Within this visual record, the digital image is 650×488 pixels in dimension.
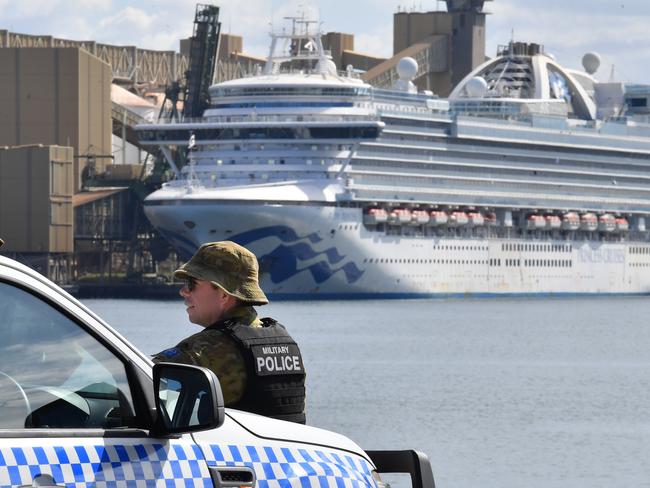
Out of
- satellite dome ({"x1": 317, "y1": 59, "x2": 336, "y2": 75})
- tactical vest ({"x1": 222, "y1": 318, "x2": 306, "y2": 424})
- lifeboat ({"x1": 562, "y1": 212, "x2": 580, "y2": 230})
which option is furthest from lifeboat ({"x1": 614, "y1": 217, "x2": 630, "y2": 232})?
tactical vest ({"x1": 222, "y1": 318, "x2": 306, "y2": 424})

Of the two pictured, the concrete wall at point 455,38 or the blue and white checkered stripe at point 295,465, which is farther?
the concrete wall at point 455,38

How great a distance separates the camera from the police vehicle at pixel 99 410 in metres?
4.68

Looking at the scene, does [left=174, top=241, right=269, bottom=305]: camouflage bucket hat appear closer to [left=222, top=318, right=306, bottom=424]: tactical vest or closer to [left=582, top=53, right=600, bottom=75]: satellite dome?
[left=222, top=318, right=306, bottom=424]: tactical vest

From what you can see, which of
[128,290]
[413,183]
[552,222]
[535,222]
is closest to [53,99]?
[128,290]

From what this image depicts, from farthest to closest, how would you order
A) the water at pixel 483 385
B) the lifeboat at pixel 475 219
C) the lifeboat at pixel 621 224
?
the lifeboat at pixel 621 224 → the lifeboat at pixel 475 219 → the water at pixel 483 385

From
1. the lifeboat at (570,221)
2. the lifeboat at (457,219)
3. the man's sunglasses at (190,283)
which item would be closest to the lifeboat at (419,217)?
the lifeboat at (457,219)

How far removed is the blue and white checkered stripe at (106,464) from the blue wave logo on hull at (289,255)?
66.1 meters

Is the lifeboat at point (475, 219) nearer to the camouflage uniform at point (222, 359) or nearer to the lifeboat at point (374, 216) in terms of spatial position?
the lifeboat at point (374, 216)

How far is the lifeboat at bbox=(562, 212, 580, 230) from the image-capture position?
88.7m

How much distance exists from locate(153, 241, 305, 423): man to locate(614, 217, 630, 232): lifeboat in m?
88.1

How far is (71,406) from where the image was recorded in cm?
491

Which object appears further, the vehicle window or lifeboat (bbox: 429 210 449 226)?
lifeboat (bbox: 429 210 449 226)

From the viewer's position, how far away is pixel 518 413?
31156 millimetres

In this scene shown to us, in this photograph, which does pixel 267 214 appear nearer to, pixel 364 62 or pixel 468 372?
pixel 468 372
